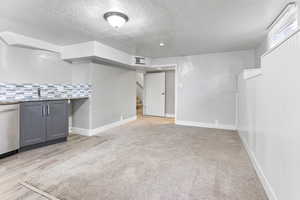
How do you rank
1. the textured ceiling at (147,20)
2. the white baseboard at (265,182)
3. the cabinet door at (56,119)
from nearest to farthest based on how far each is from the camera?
the white baseboard at (265,182) → the textured ceiling at (147,20) → the cabinet door at (56,119)

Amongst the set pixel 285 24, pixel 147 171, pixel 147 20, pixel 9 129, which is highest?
pixel 147 20

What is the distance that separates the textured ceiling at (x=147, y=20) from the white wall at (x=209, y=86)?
0.82 meters

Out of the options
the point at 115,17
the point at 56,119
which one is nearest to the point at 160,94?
the point at 56,119

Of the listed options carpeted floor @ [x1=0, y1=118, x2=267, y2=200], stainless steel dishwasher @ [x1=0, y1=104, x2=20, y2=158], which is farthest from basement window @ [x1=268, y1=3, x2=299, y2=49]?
stainless steel dishwasher @ [x1=0, y1=104, x2=20, y2=158]

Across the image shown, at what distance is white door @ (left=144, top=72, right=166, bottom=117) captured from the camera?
6.45 m

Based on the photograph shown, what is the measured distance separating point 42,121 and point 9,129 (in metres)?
0.47

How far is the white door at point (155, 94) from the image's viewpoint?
6445 mm

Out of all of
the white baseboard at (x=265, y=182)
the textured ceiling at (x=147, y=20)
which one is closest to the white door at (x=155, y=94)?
the textured ceiling at (x=147, y=20)

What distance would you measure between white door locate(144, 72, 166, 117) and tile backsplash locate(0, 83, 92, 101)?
3405mm

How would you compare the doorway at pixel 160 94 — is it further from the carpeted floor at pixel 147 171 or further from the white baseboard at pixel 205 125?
the carpeted floor at pixel 147 171

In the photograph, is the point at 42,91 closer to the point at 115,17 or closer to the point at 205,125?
the point at 115,17

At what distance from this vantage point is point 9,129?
2.43 metres

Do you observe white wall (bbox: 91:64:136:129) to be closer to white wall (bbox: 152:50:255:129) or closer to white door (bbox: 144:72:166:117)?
white door (bbox: 144:72:166:117)

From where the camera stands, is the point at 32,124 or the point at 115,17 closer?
the point at 115,17
